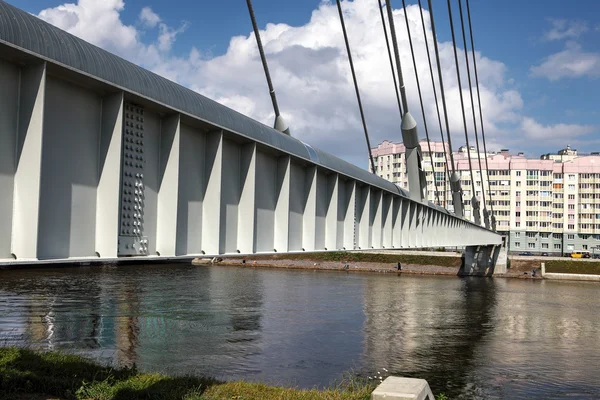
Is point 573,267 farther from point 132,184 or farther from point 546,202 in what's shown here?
point 132,184

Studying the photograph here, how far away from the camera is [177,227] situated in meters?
Answer: 10.5

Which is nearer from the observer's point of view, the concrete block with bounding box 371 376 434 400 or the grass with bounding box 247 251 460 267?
the concrete block with bounding box 371 376 434 400

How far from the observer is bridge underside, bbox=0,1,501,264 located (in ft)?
23.4

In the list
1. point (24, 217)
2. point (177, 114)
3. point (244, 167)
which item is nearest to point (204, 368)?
point (244, 167)

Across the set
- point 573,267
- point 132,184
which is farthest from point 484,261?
point 132,184

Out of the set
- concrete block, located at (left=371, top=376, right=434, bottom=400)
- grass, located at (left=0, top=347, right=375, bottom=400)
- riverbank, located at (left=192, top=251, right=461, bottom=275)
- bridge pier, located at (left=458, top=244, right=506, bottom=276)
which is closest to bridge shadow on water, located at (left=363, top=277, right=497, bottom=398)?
grass, located at (left=0, top=347, right=375, bottom=400)

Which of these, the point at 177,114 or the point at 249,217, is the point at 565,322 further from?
the point at 177,114

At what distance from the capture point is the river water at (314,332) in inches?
858

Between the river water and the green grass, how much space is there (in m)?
30.8

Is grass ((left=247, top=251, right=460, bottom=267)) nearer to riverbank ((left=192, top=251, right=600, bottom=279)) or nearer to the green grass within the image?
riverbank ((left=192, top=251, right=600, bottom=279))

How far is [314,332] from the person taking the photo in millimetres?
30203

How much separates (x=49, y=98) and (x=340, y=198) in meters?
12.0

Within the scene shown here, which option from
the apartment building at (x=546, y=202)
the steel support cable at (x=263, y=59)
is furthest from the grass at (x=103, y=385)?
the apartment building at (x=546, y=202)

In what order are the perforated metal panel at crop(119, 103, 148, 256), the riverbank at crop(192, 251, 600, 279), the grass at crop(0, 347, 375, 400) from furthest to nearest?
the riverbank at crop(192, 251, 600, 279), the grass at crop(0, 347, 375, 400), the perforated metal panel at crop(119, 103, 148, 256)
